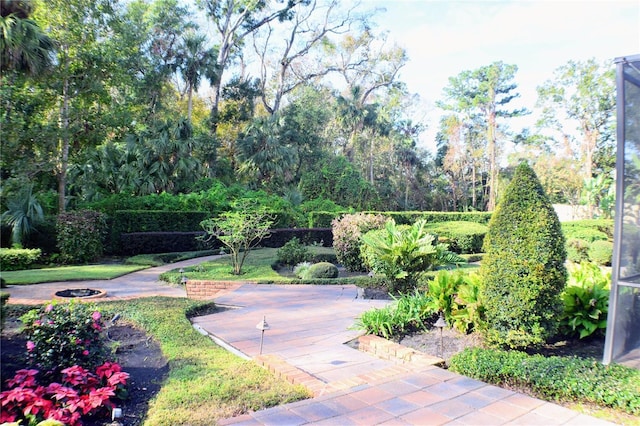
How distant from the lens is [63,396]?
289 cm

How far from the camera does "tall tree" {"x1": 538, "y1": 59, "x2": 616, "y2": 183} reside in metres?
25.4

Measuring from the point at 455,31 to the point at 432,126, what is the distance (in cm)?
3164

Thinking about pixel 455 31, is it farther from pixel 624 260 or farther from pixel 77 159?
pixel 77 159

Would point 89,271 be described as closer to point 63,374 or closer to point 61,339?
point 61,339

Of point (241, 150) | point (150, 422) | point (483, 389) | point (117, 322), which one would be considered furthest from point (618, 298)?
point (241, 150)

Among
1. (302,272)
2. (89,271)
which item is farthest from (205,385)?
(89,271)

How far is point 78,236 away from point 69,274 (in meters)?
2.89

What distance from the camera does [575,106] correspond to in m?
26.6

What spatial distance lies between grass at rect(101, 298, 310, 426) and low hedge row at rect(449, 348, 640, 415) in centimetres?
146

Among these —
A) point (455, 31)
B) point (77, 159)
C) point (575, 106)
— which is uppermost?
point (575, 106)

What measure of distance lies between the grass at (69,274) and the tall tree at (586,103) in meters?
25.8

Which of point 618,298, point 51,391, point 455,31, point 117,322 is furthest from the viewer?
point 455,31

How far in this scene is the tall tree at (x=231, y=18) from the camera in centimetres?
2700

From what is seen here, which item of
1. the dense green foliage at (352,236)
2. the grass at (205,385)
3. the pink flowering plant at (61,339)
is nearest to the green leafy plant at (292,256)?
the dense green foliage at (352,236)
